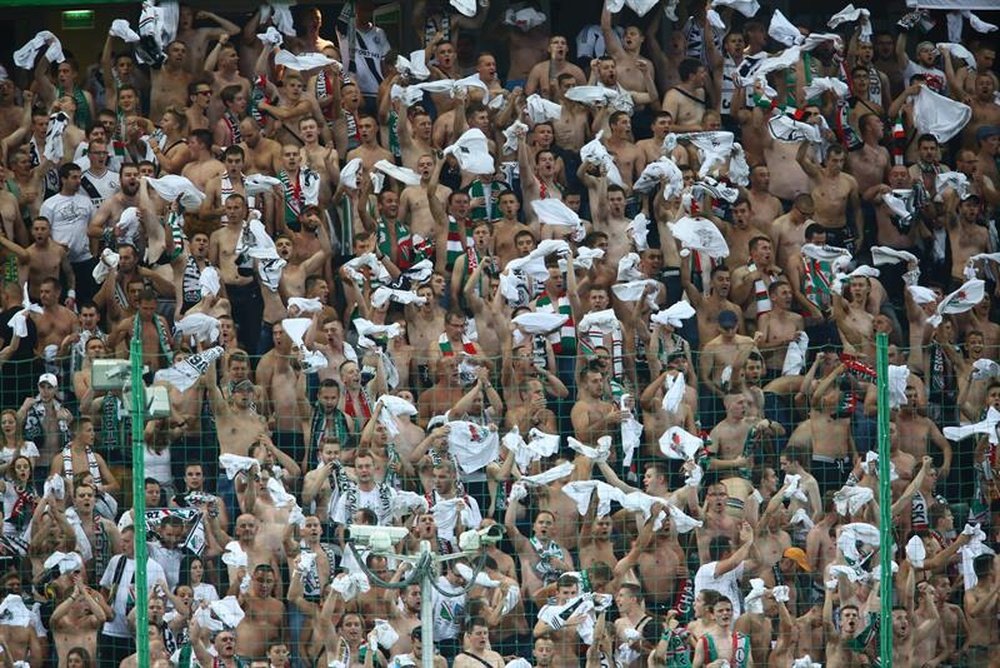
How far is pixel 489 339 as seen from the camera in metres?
18.9

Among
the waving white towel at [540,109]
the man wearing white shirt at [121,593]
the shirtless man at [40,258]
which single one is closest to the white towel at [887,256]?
the waving white towel at [540,109]

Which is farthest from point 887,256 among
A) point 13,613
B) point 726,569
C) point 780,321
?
point 13,613

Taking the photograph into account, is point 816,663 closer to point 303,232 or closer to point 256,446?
point 256,446

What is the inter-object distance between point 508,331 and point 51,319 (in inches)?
128

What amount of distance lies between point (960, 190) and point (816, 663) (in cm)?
508

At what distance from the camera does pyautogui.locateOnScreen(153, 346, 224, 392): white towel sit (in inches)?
684

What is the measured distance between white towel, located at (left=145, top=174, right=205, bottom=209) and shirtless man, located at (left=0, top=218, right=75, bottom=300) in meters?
0.84

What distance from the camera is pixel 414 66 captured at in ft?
67.1

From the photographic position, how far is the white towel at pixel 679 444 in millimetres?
17203

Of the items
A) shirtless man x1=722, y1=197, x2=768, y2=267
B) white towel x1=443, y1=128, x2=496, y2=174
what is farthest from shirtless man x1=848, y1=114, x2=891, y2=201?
white towel x1=443, y1=128, x2=496, y2=174

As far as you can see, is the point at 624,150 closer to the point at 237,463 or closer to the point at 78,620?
the point at 237,463

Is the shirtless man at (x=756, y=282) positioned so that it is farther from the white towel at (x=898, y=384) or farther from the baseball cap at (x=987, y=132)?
the baseball cap at (x=987, y=132)

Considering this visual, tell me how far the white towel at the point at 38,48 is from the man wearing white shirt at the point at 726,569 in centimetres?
682

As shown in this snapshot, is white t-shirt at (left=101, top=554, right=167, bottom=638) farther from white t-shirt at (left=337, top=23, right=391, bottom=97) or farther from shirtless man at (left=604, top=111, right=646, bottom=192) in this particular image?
white t-shirt at (left=337, top=23, right=391, bottom=97)
